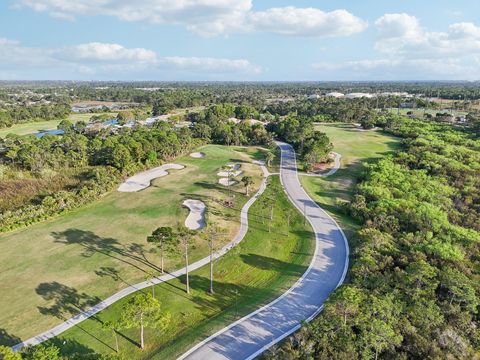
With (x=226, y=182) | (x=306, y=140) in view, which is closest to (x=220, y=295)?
(x=226, y=182)

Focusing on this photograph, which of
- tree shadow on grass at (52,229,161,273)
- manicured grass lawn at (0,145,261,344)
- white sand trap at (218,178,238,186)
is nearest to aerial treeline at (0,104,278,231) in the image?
manicured grass lawn at (0,145,261,344)

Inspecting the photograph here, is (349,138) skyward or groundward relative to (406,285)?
skyward

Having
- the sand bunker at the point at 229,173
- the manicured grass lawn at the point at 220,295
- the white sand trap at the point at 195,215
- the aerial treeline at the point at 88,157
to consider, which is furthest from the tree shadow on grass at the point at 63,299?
the sand bunker at the point at 229,173

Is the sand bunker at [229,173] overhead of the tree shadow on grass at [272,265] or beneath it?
overhead

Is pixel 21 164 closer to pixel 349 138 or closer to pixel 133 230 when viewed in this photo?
pixel 133 230

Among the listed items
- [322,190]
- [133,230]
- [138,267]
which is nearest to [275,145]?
[322,190]

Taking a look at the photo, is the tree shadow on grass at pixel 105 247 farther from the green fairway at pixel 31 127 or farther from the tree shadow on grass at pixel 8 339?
the green fairway at pixel 31 127

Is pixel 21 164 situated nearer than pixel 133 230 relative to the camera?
No
